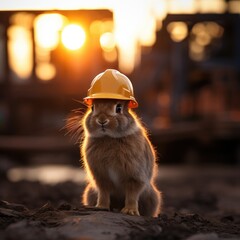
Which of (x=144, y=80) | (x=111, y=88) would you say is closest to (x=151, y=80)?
(x=144, y=80)

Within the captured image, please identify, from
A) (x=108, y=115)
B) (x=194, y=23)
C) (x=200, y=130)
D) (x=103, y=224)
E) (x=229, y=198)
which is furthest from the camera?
(x=194, y=23)

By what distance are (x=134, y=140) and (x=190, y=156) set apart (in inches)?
501

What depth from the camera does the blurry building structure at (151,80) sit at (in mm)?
18141

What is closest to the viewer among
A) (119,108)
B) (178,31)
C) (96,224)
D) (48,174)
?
(96,224)

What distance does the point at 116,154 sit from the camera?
19.3 feet

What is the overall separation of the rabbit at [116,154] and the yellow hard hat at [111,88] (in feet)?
0.16

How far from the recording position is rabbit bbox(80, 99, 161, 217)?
19.1 feet

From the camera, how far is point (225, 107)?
69.5ft

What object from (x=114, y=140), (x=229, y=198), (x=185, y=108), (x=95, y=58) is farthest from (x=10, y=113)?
(x=114, y=140)

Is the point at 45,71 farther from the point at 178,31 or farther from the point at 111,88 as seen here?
the point at 111,88

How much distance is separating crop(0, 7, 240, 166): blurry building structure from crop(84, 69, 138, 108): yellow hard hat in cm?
1112

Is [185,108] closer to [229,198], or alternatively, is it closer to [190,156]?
[190,156]

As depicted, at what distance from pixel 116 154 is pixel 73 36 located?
1373 cm

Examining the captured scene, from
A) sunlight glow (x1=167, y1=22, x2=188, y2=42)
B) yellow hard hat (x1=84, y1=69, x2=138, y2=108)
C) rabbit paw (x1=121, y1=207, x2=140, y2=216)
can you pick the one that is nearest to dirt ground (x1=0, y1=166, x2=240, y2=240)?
rabbit paw (x1=121, y1=207, x2=140, y2=216)
